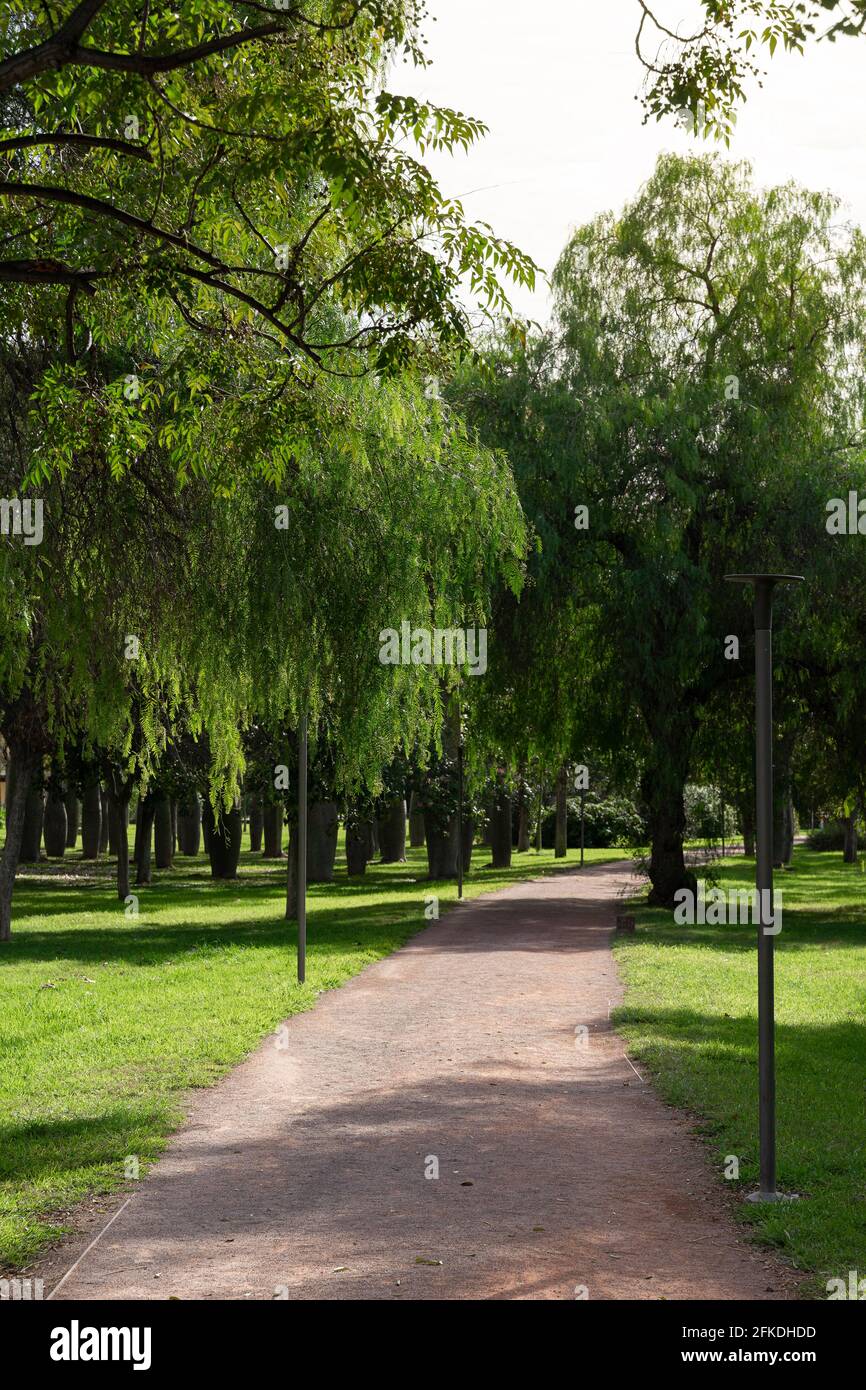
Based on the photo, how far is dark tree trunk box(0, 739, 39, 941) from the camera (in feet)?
75.7

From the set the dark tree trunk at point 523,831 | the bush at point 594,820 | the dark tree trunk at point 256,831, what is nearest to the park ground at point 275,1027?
the bush at point 594,820

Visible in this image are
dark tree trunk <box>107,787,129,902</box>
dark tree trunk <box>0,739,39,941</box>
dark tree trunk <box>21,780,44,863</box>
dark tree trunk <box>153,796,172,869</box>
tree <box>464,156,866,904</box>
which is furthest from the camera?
dark tree trunk <box>21,780,44,863</box>

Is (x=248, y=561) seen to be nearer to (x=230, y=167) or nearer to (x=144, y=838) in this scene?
(x=230, y=167)

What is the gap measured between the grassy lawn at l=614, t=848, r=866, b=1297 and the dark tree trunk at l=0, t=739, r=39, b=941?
9895 millimetres

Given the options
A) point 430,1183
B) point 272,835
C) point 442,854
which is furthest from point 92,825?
point 430,1183

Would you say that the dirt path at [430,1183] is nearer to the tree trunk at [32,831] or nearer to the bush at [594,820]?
the tree trunk at [32,831]

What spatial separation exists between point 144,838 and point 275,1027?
79.8 feet

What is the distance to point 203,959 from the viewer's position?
1978cm

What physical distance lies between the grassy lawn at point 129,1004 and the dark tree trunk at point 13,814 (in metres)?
0.83

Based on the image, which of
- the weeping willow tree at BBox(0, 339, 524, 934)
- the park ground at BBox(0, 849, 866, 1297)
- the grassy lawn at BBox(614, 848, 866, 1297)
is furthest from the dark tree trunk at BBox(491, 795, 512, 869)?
the weeping willow tree at BBox(0, 339, 524, 934)

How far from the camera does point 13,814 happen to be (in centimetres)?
2372

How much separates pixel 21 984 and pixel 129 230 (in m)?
11.9

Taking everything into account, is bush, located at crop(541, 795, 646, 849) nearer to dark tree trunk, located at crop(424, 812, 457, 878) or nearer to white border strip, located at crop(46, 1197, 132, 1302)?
dark tree trunk, located at crop(424, 812, 457, 878)

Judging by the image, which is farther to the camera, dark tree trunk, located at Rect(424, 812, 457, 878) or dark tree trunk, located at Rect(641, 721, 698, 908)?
dark tree trunk, located at Rect(424, 812, 457, 878)
